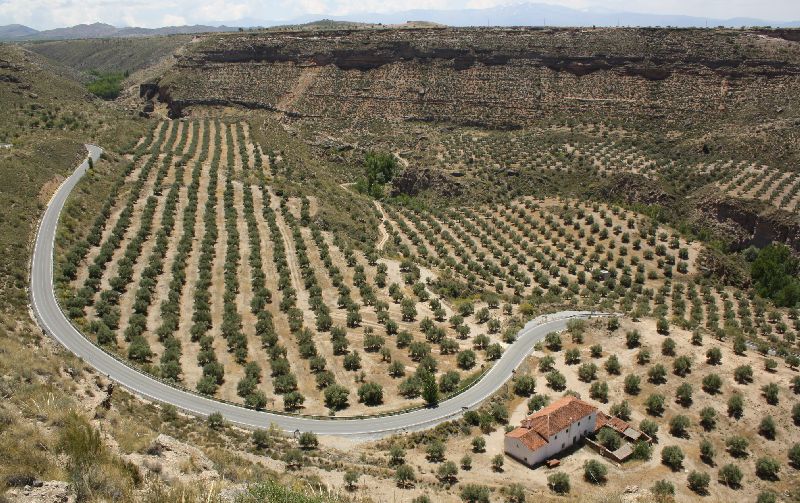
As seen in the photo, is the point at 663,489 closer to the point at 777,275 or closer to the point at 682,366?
the point at 682,366

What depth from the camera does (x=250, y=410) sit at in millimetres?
33781

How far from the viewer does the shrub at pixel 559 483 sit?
90.1 feet

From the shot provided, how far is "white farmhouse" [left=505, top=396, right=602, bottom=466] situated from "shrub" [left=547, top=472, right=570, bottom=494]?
1859mm

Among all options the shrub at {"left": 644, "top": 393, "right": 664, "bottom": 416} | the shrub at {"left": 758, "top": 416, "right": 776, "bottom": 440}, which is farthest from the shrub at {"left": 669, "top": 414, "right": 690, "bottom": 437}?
the shrub at {"left": 758, "top": 416, "right": 776, "bottom": 440}

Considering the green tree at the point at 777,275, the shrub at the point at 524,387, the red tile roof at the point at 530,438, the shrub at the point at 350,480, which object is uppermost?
the shrub at the point at 350,480

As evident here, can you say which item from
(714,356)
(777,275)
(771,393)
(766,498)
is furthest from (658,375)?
(777,275)

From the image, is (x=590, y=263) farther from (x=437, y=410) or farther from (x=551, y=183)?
(x=437, y=410)

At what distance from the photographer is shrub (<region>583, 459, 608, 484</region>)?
28.5 m

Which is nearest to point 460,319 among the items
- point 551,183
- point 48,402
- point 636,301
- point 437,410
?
point 437,410

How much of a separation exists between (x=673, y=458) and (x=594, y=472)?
14.4 feet

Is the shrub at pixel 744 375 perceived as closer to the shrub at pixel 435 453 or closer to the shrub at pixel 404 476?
the shrub at pixel 435 453

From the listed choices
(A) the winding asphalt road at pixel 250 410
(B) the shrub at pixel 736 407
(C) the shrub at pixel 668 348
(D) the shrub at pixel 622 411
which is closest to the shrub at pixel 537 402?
(A) the winding asphalt road at pixel 250 410

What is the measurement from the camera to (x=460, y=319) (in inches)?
1799

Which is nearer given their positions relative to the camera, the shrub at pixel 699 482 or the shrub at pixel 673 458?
the shrub at pixel 699 482
